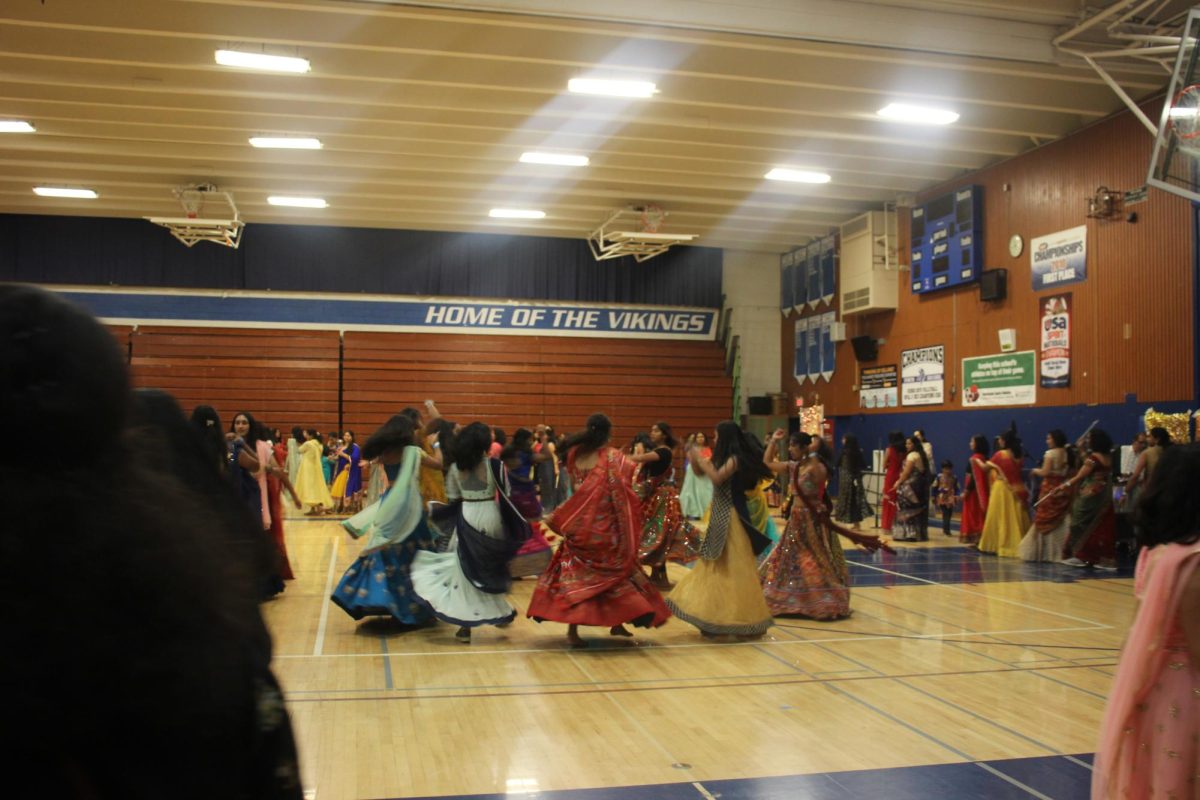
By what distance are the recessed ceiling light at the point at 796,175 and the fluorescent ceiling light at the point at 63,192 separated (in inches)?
482

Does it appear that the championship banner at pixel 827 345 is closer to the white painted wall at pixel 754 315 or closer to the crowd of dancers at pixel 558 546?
the white painted wall at pixel 754 315

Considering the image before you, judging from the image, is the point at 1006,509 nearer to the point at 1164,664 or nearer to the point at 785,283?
the point at 1164,664

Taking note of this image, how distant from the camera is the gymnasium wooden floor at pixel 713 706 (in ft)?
13.4

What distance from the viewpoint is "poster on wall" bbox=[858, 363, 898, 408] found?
18.2m

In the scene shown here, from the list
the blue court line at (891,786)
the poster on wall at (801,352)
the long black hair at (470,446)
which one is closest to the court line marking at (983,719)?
the blue court line at (891,786)

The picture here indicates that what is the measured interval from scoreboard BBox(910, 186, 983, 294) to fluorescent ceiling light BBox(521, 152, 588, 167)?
593 centimetres

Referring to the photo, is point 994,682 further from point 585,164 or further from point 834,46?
point 585,164

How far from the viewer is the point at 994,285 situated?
15.1 m

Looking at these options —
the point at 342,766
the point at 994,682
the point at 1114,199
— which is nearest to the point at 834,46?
the point at 1114,199

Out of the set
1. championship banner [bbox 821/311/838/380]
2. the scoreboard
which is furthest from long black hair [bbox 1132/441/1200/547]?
championship banner [bbox 821/311/838/380]

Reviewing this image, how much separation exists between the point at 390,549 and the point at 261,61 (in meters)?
6.87

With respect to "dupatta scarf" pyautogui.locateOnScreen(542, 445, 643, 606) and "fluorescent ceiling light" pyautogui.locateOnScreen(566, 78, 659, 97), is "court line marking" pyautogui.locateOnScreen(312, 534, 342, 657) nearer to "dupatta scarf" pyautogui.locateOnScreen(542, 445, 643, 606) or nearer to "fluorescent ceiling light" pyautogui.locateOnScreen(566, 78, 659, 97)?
"dupatta scarf" pyautogui.locateOnScreen(542, 445, 643, 606)

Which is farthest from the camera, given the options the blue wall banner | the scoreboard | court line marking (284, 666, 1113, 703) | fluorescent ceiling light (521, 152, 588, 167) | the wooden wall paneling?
the blue wall banner

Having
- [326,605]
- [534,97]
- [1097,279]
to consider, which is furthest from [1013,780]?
[534,97]
